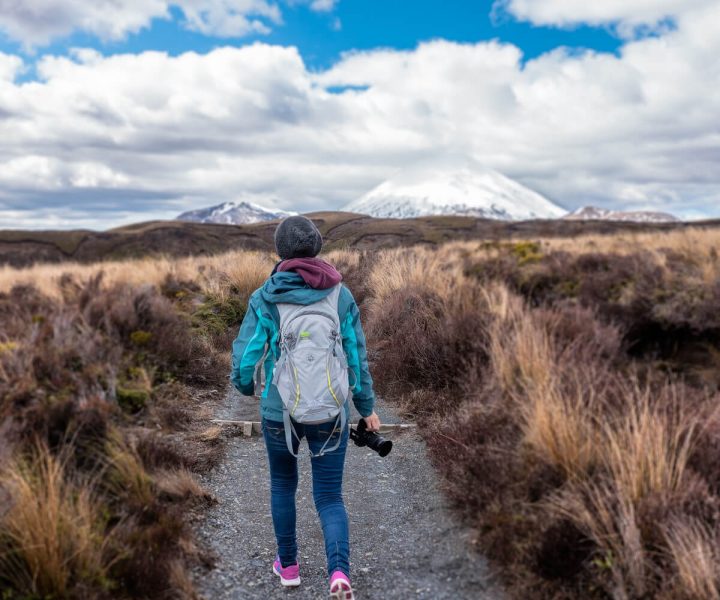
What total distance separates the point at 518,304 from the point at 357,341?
4.13 m

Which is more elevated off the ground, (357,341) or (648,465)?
(357,341)

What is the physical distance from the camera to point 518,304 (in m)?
6.59

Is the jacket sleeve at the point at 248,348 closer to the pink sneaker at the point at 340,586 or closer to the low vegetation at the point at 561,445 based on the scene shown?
the pink sneaker at the point at 340,586

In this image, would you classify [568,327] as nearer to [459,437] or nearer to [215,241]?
[459,437]

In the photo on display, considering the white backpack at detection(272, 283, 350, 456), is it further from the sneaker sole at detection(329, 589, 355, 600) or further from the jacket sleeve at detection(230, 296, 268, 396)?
the sneaker sole at detection(329, 589, 355, 600)

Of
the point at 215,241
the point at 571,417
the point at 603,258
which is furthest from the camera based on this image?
the point at 215,241

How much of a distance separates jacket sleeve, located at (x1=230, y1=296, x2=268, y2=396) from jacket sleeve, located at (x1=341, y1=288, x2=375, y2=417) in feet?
1.38

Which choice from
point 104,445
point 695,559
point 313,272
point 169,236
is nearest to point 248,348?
point 313,272

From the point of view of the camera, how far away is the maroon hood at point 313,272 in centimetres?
268

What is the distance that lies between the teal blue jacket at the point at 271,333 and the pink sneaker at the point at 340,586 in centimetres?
80

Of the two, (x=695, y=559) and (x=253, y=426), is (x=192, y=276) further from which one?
(x=695, y=559)

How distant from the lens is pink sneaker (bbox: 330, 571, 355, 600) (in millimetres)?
2674

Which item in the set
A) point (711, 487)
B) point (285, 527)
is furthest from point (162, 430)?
point (711, 487)

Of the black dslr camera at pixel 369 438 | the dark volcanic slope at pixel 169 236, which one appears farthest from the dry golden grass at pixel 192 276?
the dark volcanic slope at pixel 169 236
